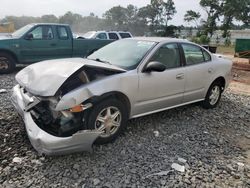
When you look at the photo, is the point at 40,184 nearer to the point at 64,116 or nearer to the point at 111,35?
the point at 64,116

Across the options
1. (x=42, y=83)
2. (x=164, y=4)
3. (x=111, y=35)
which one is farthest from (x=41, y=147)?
(x=164, y=4)

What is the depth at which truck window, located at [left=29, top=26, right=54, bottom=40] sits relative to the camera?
9734mm

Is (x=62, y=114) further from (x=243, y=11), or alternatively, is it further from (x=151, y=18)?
(x=151, y=18)

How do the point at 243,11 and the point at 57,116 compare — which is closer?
the point at 57,116

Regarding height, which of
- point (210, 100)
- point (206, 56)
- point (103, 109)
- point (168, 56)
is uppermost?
point (168, 56)

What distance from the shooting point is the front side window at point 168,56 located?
4.87 meters

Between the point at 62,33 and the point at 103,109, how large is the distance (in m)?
7.21

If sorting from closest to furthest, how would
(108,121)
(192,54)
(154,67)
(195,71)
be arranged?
(108,121), (154,67), (195,71), (192,54)

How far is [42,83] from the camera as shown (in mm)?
3742

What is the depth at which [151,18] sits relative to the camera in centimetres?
7294

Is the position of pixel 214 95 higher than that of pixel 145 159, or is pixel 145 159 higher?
pixel 214 95

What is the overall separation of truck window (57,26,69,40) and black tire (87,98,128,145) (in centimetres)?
697

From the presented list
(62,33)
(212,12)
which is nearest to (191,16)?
(212,12)

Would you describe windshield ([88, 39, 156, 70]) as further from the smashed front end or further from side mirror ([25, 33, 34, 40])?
side mirror ([25, 33, 34, 40])
